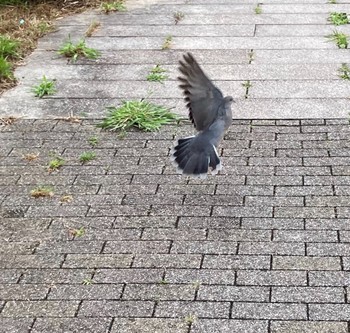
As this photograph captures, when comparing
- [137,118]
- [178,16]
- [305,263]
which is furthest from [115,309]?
[178,16]

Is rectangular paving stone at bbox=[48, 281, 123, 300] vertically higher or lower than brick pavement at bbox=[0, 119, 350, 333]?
higher

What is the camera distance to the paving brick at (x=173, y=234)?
15.7 ft

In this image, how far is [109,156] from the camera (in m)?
5.92

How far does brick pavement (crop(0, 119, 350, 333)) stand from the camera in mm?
4086

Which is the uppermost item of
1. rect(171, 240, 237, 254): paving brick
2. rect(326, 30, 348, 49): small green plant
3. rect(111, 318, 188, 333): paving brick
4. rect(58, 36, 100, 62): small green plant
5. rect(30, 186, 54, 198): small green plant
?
rect(111, 318, 188, 333): paving brick

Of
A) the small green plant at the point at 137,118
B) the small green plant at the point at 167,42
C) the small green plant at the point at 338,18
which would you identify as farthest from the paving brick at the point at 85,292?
the small green plant at the point at 338,18

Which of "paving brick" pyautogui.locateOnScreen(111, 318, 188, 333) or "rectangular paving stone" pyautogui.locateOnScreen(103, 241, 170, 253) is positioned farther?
"rectangular paving stone" pyautogui.locateOnScreen(103, 241, 170, 253)

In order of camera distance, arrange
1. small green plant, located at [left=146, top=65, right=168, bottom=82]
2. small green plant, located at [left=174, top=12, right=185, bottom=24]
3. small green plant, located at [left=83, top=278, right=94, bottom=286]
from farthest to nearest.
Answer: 1. small green plant, located at [left=174, top=12, right=185, bottom=24]
2. small green plant, located at [left=146, top=65, right=168, bottom=82]
3. small green plant, located at [left=83, top=278, right=94, bottom=286]

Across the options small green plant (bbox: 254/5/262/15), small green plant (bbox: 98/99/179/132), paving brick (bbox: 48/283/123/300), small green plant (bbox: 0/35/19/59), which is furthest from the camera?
small green plant (bbox: 254/5/262/15)

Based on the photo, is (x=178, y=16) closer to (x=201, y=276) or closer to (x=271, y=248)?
(x=271, y=248)

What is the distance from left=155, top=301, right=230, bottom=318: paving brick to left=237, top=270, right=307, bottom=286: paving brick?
247 millimetres

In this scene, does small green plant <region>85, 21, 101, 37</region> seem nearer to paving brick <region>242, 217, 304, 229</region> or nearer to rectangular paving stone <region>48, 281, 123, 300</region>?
paving brick <region>242, 217, 304, 229</region>

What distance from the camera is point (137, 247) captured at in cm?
470

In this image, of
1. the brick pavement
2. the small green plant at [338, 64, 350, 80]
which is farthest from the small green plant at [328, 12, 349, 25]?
the brick pavement
